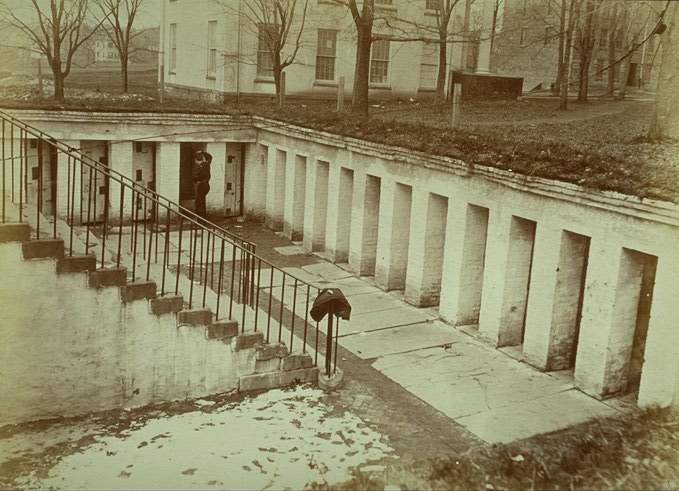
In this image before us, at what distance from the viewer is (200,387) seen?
10469mm

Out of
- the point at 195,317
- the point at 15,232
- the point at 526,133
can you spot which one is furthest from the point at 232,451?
the point at 526,133

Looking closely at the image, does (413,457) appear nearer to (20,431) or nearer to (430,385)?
(430,385)

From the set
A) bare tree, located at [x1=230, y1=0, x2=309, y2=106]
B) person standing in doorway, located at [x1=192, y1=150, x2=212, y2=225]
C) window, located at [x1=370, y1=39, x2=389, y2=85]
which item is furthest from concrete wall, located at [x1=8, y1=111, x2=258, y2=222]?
window, located at [x1=370, y1=39, x2=389, y2=85]

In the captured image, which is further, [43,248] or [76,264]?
[76,264]

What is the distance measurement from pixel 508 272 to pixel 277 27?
15774 mm

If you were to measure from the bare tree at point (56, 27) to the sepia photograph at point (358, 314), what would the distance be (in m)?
3.80

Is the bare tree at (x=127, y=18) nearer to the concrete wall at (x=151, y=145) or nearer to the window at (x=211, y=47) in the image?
the window at (x=211, y=47)

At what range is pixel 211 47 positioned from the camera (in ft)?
94.4

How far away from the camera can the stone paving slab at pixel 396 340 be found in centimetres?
1278

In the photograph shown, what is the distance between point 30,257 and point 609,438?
23.0ft

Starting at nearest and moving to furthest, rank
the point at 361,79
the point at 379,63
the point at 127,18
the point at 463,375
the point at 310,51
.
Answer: the point at 463,375 < the point at 361,79 < the point at 310,51 < the point at 379,63 < the point at 127,18

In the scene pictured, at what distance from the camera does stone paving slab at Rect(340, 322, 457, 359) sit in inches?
503

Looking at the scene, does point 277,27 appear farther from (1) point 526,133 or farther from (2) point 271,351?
(2) point 271,351

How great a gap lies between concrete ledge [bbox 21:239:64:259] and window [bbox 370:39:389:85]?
23.0 meters
